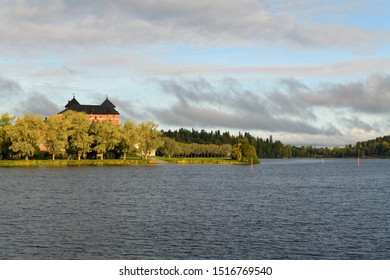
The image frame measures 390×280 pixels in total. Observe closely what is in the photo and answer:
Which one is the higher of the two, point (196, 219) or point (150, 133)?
point (150, 133)

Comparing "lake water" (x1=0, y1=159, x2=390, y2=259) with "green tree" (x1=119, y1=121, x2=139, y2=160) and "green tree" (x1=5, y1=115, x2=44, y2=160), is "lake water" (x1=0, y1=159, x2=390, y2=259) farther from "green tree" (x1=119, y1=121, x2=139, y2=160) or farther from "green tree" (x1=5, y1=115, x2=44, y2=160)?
"green tree" (x1=119, y1=121, x2=139, y2=160)

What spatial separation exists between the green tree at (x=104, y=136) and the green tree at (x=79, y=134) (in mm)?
2421

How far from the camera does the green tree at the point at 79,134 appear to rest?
144 metres

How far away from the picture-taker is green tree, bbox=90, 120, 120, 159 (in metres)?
148

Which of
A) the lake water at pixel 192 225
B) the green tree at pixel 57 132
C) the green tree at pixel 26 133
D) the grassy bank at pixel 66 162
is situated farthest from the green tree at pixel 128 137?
the lake water at pixel 192 225

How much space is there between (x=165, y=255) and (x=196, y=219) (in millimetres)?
13888

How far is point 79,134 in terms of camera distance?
5709 inches

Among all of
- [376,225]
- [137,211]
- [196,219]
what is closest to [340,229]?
[376,225]

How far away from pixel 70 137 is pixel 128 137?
17461mm

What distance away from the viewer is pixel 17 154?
145m

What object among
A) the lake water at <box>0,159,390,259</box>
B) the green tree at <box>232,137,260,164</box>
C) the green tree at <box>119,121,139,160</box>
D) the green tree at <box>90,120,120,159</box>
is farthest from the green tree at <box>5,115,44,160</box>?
the green tree at <box>232,137,260,164</box>

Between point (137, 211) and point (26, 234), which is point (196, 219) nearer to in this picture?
point (137, 211)

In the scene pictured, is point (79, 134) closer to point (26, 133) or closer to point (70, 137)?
point (70, 137)
